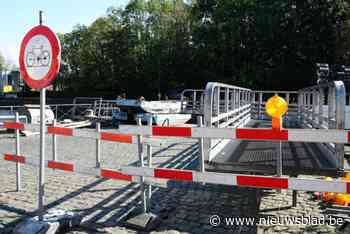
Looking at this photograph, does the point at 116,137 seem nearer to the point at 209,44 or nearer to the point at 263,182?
the point at 263,182

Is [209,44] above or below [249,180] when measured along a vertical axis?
above

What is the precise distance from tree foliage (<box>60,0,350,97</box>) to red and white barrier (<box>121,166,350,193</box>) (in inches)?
1345

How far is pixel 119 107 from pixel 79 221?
59.1 feet

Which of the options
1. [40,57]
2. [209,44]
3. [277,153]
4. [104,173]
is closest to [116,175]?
[104,173]

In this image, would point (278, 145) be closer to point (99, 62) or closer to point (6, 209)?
point (6, 209)

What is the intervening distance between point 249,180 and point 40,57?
2.77 metres

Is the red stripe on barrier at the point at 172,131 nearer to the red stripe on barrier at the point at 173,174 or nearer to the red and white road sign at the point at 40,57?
the red stripe on barrier at the point at 173,174

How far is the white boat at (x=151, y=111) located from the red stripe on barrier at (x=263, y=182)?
16.3 m

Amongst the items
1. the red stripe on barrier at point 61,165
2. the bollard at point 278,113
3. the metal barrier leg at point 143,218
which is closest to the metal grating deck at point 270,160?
the bollard at point 278,113

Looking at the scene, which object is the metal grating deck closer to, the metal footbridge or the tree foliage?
the metal footbridge

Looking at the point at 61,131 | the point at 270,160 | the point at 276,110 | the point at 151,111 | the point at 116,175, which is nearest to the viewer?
the point at 276,110

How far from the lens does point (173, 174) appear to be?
4461mm

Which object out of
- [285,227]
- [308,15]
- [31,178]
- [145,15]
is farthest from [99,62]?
[285,227]

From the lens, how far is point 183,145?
12.5 meters
